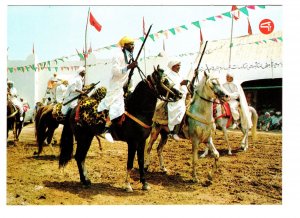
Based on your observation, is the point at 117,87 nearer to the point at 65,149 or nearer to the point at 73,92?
the point at 73,92

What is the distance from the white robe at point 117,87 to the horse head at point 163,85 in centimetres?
55

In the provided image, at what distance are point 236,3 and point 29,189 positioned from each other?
6011mm

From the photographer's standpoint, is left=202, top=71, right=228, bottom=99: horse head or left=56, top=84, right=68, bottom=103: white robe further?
left=56, top=84, right=68, bottom=103: white robe

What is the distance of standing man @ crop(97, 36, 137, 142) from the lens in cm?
705

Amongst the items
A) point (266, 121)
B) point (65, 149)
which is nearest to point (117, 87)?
point (65, 149)

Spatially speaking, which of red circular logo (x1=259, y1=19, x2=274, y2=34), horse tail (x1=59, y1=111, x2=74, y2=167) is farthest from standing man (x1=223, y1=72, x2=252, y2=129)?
horse tail (x1=59, y1=111, x2=74, y2=167)

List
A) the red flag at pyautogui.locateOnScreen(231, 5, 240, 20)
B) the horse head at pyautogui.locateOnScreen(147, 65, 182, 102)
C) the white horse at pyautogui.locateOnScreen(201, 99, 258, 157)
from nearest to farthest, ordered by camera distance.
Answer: the horse head at pyautogui.locateOnScreen(147, 65, 182, 102) < the red flag at pyautogui.locateOnScreen(231, 5, 240, 20) < the white horse at pyautogui.locateOnScreen(201, 99, 258, 157)

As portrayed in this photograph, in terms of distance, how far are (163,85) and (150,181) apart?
240cm

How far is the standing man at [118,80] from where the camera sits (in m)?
7.05

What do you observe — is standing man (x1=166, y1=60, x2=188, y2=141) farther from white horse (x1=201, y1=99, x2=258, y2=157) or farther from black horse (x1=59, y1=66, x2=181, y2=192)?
white horse (x1=201, y1=99, x2=258, y2=157)

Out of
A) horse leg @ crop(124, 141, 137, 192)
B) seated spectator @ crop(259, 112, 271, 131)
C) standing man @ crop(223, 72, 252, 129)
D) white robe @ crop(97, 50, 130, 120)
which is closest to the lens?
white robe @ crop(97, 50, 130, 120)

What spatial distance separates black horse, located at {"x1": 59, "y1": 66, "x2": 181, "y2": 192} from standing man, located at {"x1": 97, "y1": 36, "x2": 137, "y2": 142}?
0.20 metres

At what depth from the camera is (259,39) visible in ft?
34.6

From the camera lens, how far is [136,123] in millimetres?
7129
